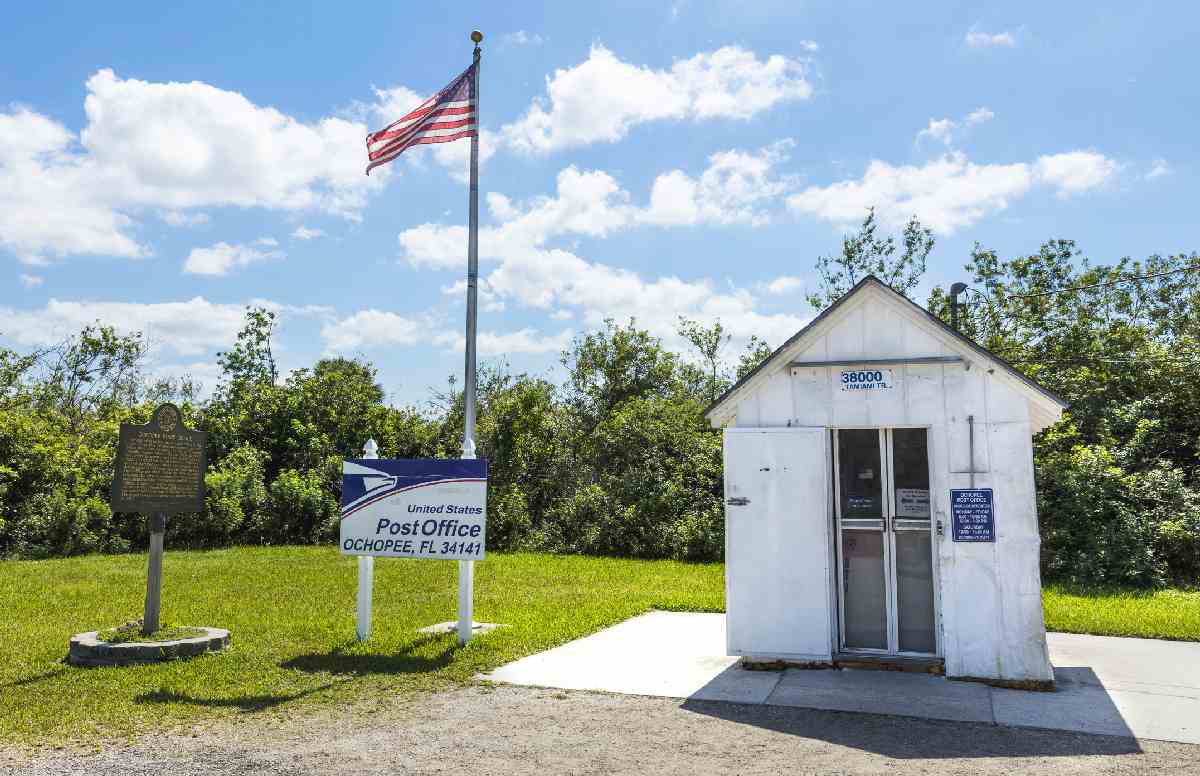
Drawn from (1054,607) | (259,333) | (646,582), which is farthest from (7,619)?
(259,333)

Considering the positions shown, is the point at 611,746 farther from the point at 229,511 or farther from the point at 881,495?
the point at 229,511

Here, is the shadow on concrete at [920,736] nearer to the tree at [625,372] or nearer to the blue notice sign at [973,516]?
the blue notice sign at [973,516]

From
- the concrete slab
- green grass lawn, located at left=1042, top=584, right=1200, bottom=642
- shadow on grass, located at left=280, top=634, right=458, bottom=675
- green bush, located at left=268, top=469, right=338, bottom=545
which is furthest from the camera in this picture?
green bush, located at left=268, top=469, right=338, bottom=545

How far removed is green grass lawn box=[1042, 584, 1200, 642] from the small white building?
3441 millimetres

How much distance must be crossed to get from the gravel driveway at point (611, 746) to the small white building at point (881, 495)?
1320 mm

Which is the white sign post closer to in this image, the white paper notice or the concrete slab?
the concrete slab

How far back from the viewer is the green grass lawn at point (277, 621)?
6711mm

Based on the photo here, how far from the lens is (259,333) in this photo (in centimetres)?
2633

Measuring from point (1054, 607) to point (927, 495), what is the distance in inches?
202

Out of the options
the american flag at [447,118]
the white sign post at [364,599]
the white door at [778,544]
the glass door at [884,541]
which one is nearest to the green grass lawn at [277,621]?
the white sign post at [364,599]

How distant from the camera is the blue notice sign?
7.17 metres

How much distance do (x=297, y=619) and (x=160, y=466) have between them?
109 inches

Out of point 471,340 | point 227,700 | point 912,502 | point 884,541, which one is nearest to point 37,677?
point 227,700

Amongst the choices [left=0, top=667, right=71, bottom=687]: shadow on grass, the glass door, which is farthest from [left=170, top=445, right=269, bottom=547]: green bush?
the glass door
